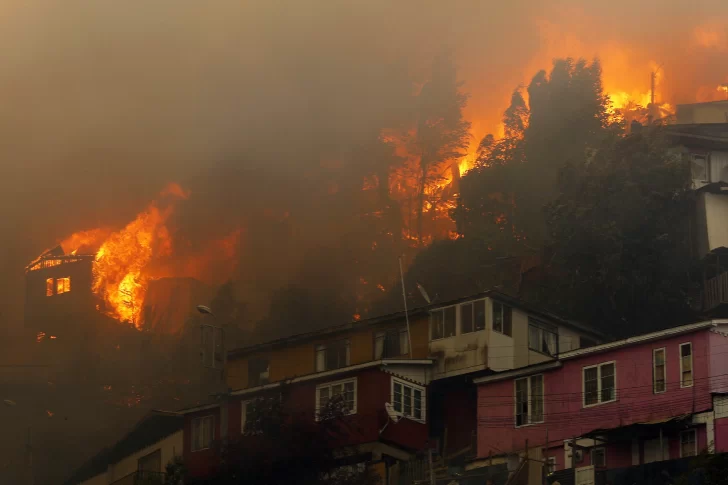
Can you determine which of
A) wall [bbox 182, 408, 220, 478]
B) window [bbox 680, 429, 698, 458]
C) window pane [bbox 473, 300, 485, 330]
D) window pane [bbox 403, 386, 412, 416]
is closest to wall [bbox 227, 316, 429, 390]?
window pane [bbox 473, 300, 485, 330]

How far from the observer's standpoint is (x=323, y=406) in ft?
173

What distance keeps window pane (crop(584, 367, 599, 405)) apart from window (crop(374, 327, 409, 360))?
552 inches

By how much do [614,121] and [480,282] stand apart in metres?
14.2

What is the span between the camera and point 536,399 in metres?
47.6

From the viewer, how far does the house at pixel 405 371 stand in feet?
171

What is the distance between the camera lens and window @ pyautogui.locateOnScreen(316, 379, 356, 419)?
51812mm

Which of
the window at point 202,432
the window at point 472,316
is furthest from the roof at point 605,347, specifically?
the window at point 202,432

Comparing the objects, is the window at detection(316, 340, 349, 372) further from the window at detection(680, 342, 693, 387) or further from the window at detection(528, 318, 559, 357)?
the window at detection(680, 342, 693, 387)

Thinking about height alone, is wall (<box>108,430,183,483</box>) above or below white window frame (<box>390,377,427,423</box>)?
below

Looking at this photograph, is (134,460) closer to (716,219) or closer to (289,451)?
(289,451)

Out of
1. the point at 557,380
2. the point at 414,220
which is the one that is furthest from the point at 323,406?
the point at 414,220

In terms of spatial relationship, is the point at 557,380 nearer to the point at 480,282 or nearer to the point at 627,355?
the point at 627,355

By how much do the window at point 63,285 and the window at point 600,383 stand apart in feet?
252

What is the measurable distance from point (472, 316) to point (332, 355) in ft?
26.2
